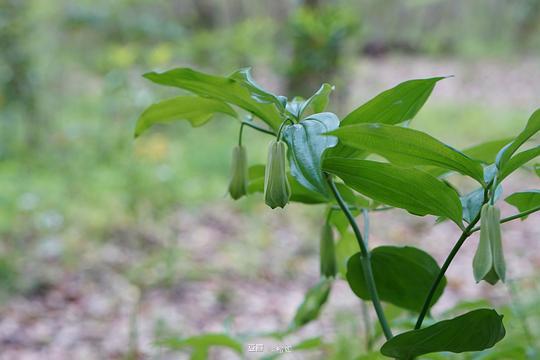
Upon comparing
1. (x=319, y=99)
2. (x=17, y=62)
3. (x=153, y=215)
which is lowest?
(x=319, y=99)

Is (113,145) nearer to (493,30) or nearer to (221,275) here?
(221,275)

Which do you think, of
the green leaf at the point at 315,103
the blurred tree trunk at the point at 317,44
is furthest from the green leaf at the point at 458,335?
the blurred tree trunk at the point at 317,44

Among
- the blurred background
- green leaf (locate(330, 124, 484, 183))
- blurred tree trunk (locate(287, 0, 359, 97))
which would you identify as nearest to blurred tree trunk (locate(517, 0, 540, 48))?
the blurred background

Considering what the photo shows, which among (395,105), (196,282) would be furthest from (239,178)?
(196,282)

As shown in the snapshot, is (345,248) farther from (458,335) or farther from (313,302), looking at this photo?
(458,335)

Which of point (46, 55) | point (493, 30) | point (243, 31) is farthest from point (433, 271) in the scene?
point (493, 30)

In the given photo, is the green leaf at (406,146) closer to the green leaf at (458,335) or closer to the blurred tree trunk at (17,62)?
the green leaf at (458,335)
